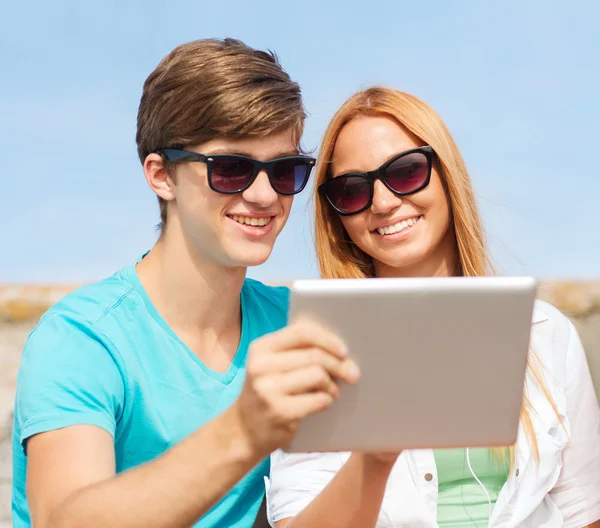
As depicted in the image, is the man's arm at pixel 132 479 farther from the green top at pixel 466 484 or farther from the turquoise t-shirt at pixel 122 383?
the green top at pixel 466 484

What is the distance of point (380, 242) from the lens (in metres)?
2.84

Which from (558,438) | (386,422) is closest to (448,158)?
(558,438)

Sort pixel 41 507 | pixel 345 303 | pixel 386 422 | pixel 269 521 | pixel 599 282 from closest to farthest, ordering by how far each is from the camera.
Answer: pixel 345 303 → pixel 386 422 → pixel 41 507 → pixel 269 521 → pixel 599 282

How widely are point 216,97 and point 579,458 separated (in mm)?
1710

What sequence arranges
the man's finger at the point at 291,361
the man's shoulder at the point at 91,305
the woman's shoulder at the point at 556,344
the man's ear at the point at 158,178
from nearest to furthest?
1. the man's finger at the point at 291,361
2. the man's shoulder at the point at 91,305
3. the man's ear at the point at 158,178
4. the woman's shoulder at the point at 556,344

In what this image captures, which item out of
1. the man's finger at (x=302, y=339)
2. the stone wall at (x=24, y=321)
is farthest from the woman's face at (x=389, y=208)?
the stone wall at (x=24, y=321)

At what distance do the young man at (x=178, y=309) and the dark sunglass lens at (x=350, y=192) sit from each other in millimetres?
229

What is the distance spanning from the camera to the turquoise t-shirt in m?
2.16

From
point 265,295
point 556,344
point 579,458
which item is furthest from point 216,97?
point 579,458

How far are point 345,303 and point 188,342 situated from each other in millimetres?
1224

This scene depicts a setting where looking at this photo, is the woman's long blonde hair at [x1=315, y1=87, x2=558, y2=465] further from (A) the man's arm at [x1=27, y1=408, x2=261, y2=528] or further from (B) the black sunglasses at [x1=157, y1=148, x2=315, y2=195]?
(A) the man's arm at [x1=27, y1=408, x2=261, y2=528]

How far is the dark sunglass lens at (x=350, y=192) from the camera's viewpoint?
2807 millimetres

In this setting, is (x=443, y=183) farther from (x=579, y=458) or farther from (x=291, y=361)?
(x=291, y=361)

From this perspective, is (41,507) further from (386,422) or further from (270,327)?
(270,327)
